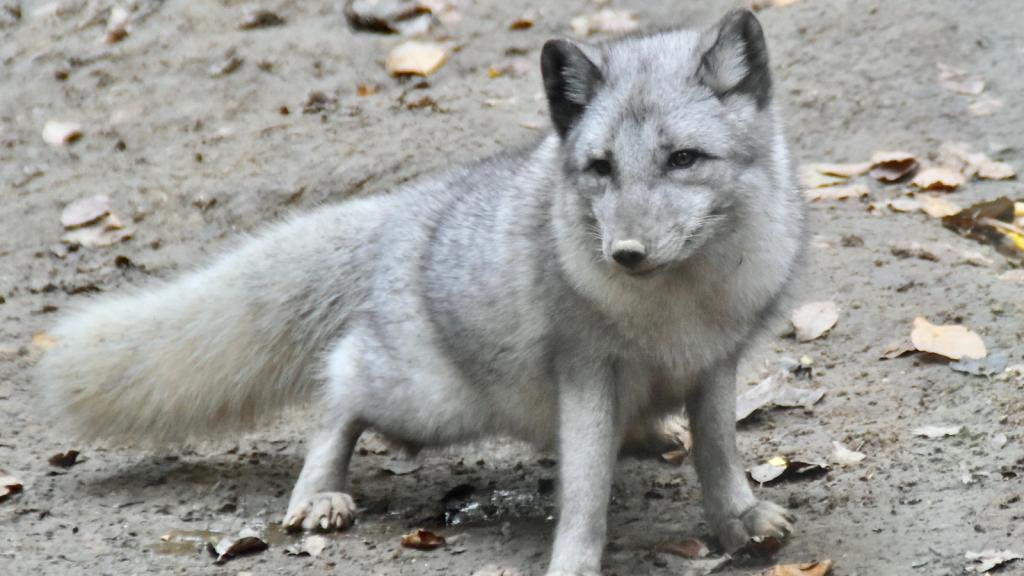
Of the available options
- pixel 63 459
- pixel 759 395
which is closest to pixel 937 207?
pixel 759 395

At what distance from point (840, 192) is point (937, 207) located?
522mm

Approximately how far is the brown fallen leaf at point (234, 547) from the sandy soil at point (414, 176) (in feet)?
0.19

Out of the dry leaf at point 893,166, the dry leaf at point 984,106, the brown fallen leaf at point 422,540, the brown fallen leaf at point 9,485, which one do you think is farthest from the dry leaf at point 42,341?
the dry leaf at point 984,106

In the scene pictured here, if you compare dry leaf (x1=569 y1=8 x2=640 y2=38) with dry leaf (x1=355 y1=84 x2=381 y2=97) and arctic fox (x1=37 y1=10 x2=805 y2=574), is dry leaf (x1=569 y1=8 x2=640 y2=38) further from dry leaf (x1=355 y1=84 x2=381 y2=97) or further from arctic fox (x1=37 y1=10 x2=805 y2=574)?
arctic fox (x1=37 y1=10 x2=805 y2=574)

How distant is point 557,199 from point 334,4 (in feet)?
16.8

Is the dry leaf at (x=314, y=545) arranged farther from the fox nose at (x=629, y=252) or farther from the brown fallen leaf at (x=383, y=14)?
the brown fallen leaf at (x=383, y=14)

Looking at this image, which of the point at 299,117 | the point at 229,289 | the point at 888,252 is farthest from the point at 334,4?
the point at 888,252

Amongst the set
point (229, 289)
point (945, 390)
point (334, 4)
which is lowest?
point (945, 390)

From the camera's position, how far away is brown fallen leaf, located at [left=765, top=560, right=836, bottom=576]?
2871mm

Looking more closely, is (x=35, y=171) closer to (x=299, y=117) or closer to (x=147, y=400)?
(x=299, y=117)

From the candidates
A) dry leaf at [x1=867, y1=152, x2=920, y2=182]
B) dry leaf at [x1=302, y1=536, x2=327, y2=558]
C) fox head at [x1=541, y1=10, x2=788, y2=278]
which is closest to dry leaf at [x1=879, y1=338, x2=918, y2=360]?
fox head at [x1=541, y1=10, x2=788, y2=278]

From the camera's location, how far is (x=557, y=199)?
3137mm

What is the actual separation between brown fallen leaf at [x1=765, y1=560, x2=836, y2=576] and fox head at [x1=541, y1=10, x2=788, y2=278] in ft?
3.14

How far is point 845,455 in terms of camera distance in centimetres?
372
